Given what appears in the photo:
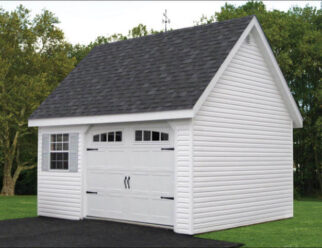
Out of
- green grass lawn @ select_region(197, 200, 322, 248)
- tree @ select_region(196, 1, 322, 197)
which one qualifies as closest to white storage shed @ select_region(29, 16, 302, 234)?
green grass lawn @ select_region(197, 200, 322, 248)

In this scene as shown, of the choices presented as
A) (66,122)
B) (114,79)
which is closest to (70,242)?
(66,122)

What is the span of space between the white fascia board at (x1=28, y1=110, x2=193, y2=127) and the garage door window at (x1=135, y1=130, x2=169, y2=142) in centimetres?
58

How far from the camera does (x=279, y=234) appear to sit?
1142cm

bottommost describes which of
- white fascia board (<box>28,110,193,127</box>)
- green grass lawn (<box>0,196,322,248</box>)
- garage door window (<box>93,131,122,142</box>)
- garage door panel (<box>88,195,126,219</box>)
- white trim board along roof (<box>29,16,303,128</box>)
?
green grass lawn (<box>0,196,322,248</box>)

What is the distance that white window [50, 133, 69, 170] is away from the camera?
556 inches

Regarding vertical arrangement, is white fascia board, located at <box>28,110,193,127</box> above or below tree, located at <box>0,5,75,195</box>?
below

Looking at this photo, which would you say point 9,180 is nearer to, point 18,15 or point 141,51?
point 18,15

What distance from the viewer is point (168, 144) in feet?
39.0

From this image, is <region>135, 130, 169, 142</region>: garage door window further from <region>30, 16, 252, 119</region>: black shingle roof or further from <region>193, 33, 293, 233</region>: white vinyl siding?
<region>193, 33, 293, 233</region>: white vinyl siding

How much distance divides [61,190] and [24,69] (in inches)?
571

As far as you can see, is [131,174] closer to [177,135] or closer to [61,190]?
[177,135]

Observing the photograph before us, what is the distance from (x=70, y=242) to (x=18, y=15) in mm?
19687

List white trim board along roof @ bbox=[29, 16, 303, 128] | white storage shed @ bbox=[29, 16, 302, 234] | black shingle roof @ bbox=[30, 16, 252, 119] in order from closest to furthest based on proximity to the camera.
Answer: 1. white storage shed @ bbox=[29, 16, 302, 234]
2. white trim board along roof @ bbox=[29, 16, 303, 128]
3. black shingle roof @ bbox=[30, 16, 252, 119]

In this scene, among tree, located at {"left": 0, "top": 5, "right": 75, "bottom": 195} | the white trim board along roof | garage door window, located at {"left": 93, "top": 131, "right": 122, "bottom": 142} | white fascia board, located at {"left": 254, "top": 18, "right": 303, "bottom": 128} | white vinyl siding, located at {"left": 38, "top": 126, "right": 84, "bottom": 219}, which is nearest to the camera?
the white trim board along roof
